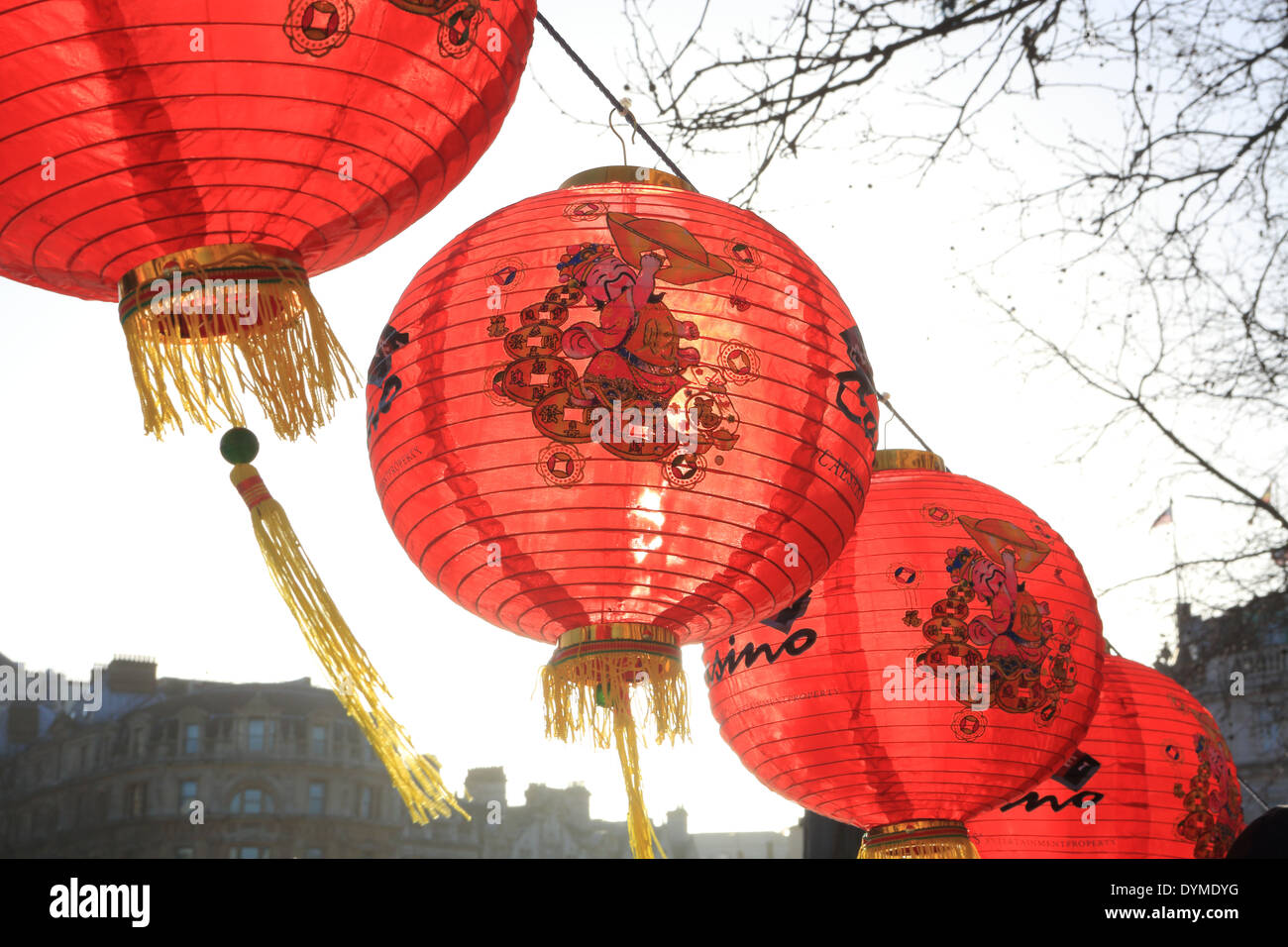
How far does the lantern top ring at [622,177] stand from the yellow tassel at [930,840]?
167 centimetres

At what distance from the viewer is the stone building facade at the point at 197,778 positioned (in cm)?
3581

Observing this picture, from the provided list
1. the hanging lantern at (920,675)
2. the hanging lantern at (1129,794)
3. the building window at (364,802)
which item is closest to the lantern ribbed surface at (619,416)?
the hanging lantern at (920,675)

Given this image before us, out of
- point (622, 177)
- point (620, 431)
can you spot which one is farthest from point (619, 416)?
point (622, 177)

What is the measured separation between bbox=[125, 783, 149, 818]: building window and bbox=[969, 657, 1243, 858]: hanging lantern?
35599mm

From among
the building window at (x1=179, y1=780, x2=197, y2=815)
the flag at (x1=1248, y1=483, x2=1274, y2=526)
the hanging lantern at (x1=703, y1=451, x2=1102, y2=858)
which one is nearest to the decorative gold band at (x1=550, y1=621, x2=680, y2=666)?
the hanging lantern at (x1=703, y1=451, x2=1102, y2=858)

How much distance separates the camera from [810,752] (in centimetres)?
329

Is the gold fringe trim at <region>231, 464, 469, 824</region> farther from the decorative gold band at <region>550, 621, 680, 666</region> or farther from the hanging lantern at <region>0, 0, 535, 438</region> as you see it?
the decorative gold band at <region>550, 621, 680, 666</region>

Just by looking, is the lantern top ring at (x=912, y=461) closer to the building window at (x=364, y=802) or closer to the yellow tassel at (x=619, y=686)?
the yellow tassel at (x=619, y=686)

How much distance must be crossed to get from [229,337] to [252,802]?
37.0m

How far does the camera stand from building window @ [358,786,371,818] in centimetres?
3797

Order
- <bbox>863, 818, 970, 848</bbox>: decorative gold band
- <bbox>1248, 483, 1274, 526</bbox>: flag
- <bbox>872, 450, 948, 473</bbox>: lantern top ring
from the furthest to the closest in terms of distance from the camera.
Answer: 1. <bbox>1248, 483, 1274, 526</bbox>: flag
2. <bbox>872, 450, 948, 473</bbox>: lantern top ring
3. <bbox>863, 818, 970, 848</bbox>: decorative gold band

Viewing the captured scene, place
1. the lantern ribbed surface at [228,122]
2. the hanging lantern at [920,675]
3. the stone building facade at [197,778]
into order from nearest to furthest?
the lantern ribbed surface at [228,122], the hanging lantern at [920,675], the stone building facade at [197,778]
